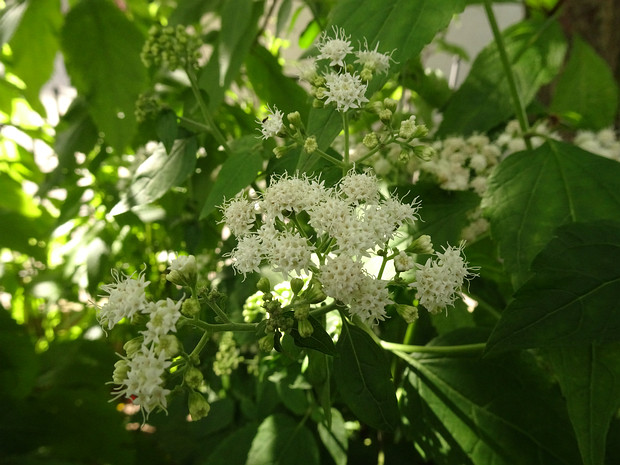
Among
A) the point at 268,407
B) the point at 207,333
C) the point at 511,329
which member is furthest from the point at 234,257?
the point at 268,407

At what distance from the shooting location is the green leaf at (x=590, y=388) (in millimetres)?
351

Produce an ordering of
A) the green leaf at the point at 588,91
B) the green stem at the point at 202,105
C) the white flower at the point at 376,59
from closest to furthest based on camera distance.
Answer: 1. the white flower at the point at 376,59
2. the green stem at the point at 202,105
3. the green leaf at the point at 588,91

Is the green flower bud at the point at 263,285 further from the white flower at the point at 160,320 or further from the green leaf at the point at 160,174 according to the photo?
the green leaf at the point at 160,174

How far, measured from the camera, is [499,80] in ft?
2.08

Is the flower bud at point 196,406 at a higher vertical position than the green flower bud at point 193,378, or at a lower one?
lower

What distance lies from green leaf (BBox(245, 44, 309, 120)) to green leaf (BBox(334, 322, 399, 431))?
35 cm

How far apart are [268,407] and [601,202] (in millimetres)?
405

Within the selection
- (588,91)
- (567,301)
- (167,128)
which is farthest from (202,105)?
(588,91)

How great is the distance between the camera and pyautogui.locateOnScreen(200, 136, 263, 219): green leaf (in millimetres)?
413

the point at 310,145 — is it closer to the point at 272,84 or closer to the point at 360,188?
the point at 360,188

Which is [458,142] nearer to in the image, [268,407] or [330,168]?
[330,168]

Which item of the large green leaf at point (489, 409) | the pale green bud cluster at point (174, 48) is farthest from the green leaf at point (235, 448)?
the pale green bud cluster at point (174, 48)

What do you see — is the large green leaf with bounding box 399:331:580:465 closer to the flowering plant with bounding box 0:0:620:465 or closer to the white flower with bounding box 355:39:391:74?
the flowering plant with bounding box 0:0:620:465

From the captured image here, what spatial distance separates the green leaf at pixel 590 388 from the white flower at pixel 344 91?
0.75ft
